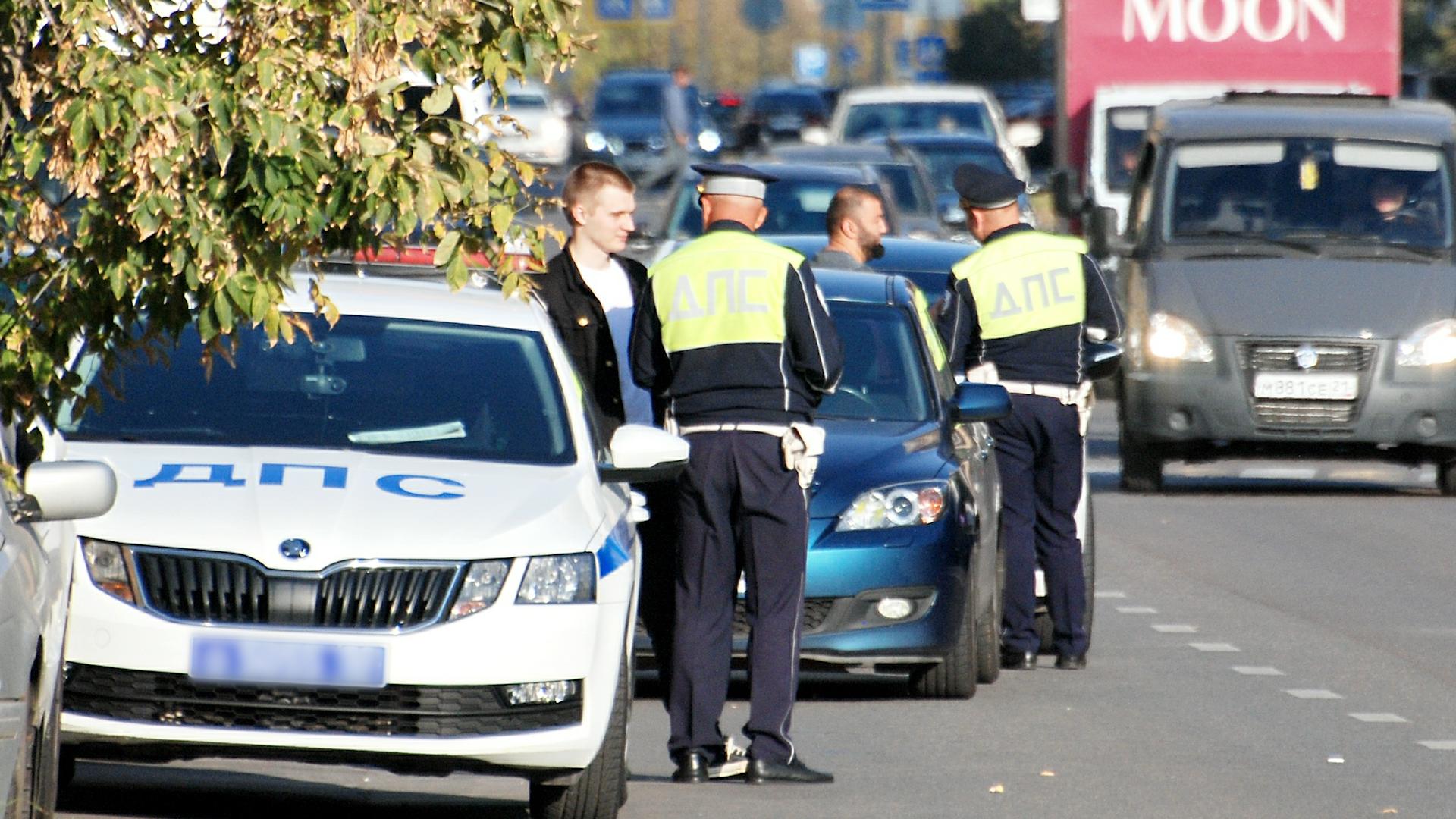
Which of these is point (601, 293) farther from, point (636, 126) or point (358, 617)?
point (636, 126)

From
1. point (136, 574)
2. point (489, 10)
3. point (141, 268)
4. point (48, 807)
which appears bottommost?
point (48, 807)

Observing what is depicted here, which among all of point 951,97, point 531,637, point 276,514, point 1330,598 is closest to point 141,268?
point 276,514

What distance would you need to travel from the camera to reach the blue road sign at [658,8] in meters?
66.9

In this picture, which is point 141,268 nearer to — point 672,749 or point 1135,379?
point 672,749

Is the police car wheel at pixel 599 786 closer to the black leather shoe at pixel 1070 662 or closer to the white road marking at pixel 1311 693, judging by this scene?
the white road marking at pixel 1311 693

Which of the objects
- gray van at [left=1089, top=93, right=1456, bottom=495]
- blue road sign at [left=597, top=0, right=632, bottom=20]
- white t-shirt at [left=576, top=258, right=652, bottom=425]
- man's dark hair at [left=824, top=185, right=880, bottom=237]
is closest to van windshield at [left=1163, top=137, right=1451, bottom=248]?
gray van at [left=1089, top=93, right=1456, bottom=495]

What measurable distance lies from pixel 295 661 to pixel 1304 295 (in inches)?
511

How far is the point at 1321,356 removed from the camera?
19.4m

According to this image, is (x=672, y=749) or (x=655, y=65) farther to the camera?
(x=655, y=65)

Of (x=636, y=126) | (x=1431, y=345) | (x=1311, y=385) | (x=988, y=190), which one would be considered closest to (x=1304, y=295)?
(x=1311, y=385)

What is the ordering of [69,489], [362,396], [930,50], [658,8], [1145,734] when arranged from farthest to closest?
1. [930,50]
2. [658,8]
3. [1145,734]
4. [362,396]
5. [69,489]

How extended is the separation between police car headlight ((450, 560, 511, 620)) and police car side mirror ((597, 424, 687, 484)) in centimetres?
69

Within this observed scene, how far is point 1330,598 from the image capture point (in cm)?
1466

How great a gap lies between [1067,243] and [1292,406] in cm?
772
